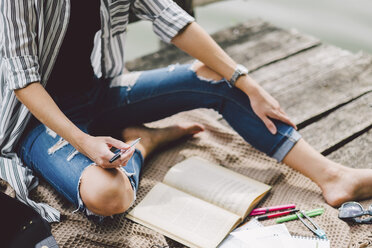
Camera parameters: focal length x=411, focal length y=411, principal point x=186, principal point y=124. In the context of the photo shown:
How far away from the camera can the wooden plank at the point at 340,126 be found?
1.52 m

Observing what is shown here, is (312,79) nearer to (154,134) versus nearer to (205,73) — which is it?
(205,73)

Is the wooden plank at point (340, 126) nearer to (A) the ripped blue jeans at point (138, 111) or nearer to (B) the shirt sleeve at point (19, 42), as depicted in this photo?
(A) the ripped blue jeans at point (138, 111)

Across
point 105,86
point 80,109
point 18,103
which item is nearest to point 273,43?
point 105,86

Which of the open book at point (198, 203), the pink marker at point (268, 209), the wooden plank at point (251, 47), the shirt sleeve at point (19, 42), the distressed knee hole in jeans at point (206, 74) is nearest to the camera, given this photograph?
the shirt sleeve at point (19, 42)

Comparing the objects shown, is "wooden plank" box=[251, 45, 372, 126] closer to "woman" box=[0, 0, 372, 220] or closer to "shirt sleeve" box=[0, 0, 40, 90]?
"woman" box=[0, 0, 372, 220]

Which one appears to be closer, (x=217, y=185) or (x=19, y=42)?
(x=19, y=42)

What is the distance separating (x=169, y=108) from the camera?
1410 mm

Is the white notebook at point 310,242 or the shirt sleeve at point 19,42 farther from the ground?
the shirt sleeve at point 19,42

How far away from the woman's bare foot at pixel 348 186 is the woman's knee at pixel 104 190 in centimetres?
61

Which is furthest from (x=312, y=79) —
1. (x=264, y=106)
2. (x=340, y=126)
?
(x=264, y=106)

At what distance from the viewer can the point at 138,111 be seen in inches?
55.3

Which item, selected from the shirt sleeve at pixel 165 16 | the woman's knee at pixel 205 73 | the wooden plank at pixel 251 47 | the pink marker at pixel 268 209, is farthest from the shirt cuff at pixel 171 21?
the wooden plank at pixel 251 47

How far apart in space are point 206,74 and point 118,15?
1.11 ft

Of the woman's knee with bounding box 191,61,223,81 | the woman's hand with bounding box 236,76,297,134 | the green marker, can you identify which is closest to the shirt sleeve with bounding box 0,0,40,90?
the woman's knee with bounding box 191,61,223,81
